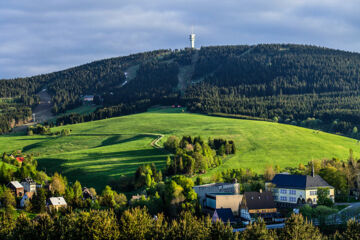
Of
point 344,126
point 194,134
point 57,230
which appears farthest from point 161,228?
point 344,126

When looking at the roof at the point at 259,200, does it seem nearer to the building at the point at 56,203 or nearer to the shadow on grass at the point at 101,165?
the building at the point at 56,203

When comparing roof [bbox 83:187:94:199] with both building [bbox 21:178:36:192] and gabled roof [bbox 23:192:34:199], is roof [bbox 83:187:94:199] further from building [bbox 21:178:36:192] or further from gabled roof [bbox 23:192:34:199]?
gabled roof [bbox 23:192:34:199]

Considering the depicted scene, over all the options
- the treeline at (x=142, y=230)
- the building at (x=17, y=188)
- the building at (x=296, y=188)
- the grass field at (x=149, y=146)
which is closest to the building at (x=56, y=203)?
the building at (x=17, y=188)

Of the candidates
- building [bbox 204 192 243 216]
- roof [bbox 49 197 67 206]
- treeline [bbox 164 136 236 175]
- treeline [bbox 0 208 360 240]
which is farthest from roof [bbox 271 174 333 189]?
roof [bbox 49 197 67 206]

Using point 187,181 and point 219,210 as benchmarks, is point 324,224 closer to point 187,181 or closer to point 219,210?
point 219,210

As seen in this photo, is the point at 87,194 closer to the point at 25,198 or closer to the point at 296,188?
the point at 25,198

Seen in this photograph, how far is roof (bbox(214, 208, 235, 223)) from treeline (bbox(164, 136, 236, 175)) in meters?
36.9

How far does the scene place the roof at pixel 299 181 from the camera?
91206 millimetres

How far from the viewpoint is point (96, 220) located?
2427 inches

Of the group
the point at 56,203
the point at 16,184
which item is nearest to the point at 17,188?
the point at 16,184

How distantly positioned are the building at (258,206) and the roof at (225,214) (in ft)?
10.9

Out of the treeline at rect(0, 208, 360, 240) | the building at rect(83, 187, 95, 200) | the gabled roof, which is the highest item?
the treeline at rect(0, 208, 360, 240)

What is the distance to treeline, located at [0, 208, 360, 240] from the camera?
58.6 meters

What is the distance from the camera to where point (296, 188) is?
300ft
